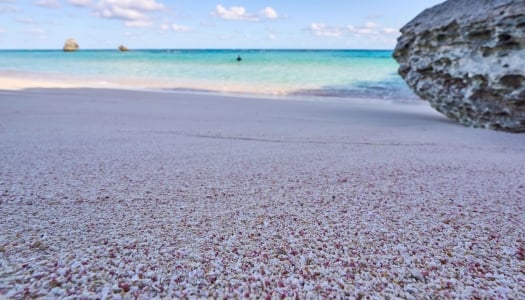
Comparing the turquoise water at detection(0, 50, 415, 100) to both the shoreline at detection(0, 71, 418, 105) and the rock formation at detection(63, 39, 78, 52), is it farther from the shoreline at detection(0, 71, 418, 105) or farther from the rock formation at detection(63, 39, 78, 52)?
the rock formation at detection(63, 39, 78, 52)

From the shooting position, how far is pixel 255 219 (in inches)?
63.1

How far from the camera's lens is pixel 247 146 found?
333 cm

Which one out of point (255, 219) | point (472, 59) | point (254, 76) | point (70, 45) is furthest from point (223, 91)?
point (70, 45)

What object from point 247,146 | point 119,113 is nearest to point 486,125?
point 247,146

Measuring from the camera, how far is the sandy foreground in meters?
1.12

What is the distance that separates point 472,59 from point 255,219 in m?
4.54

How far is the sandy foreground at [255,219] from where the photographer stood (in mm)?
1115

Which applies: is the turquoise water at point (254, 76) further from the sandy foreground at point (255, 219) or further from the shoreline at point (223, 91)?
the sandy foreground at point (255, 219)

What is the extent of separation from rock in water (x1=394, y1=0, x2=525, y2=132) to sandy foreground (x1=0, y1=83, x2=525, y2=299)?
46.5 inches

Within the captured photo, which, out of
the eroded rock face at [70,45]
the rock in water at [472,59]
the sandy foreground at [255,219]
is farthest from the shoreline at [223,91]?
the eroded rock face at [70,45]

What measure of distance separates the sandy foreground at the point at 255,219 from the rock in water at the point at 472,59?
1.18m

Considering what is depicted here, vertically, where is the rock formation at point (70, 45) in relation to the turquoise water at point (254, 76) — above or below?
above

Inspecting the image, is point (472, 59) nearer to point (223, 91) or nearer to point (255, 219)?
point (255, 219)

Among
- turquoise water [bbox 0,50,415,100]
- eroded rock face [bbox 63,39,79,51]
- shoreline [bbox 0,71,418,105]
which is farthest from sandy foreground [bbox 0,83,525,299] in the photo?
eroded rock face [bbox 63,39,79,51]
